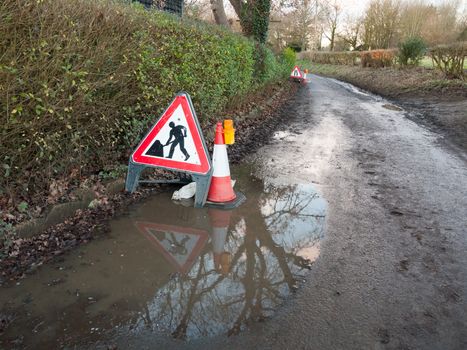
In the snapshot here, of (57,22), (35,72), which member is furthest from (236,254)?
(57,22)

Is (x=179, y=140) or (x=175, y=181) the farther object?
(x=175, y=181)

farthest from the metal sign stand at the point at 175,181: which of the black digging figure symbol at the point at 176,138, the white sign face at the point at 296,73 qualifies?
the white sign face at the point at 296,73

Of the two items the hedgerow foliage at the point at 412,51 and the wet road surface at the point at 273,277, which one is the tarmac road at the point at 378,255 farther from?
the hedgerow foliage at the point at 412,51

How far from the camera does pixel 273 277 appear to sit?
312 cm

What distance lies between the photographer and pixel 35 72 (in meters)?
3.33

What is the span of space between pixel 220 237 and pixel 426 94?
1607 cm

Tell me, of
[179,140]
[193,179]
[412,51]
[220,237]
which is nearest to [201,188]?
[193,179]

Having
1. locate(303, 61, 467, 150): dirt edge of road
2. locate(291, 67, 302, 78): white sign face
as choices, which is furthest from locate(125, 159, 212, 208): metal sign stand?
locate(291, 67, 302, 78): white sign face

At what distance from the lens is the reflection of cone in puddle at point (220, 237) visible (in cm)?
Result: 329

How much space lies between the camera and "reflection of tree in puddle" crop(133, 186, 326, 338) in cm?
259

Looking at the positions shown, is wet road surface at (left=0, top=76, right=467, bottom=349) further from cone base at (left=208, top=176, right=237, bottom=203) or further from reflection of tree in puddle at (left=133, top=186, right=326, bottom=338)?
cone base at (left=208, top=176, right=237, bottom=203)

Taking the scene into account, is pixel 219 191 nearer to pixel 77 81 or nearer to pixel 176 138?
pixel 176 138

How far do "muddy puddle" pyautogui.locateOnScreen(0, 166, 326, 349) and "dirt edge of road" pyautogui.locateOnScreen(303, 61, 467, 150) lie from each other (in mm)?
6226

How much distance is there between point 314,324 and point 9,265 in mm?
2476
